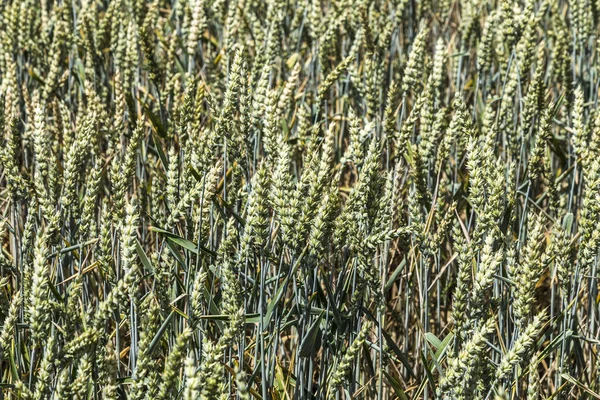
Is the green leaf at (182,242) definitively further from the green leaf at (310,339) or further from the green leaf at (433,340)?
the green leaf at (433,340)

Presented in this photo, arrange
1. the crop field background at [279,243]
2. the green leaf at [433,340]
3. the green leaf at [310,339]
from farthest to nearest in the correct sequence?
the green leaf at [433,340], the green leaf at [310,339], the crop field background at [279,243]

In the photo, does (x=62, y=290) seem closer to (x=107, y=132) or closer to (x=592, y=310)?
(x=107, y=132)

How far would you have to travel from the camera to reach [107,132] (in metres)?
1.94

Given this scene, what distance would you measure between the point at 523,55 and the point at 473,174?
70cm

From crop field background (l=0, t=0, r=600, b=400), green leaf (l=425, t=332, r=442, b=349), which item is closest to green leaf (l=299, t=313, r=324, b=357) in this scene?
crop field background (l=0, t=0, r=600, b=400)

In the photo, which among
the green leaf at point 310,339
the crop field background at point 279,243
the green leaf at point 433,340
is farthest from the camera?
the green leaf at point 433,340

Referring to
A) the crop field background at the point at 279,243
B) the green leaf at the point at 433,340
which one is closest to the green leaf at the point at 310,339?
the crop field background at the point at 279,243

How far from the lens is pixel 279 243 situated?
1600mm

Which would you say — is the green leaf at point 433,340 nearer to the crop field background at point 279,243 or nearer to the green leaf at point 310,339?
the crop field background at point 279,243

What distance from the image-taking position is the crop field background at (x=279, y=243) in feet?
4.25

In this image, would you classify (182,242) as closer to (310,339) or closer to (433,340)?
(310,339)

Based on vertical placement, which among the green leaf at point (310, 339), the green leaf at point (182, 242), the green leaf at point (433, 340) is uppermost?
the green leaf at point (182, 242)

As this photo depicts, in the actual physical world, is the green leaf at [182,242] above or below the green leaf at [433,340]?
above

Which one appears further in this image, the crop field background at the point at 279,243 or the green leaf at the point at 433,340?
the green leaf at the point at 433,340
